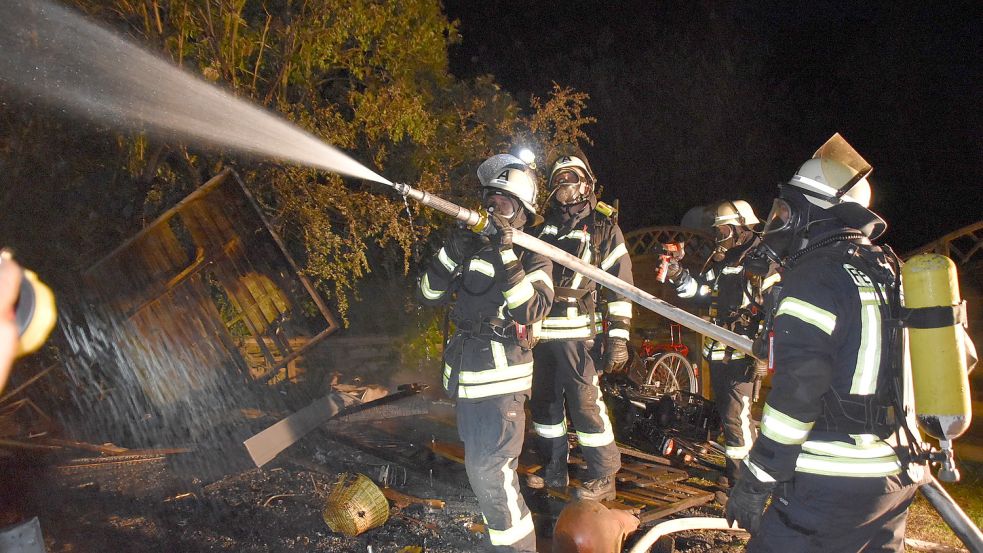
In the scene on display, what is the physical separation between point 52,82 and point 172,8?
156cm

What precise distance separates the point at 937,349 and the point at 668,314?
190cm

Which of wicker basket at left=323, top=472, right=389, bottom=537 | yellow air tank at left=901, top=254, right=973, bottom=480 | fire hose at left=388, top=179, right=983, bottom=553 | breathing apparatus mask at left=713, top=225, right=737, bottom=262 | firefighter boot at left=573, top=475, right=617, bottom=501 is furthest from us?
breathing apparatus mask at left=713, top=225, right=737, bottom=262

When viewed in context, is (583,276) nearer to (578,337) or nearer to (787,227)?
(578,337)

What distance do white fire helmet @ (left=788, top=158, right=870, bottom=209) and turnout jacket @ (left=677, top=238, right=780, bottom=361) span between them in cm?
211

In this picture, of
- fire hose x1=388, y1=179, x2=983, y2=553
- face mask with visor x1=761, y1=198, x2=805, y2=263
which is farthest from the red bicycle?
face mask with visor x1=761, y1=198, x2=805, y2=263

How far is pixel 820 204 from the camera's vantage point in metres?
2.79

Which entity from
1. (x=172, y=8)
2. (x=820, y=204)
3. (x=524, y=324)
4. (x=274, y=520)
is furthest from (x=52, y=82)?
(x=820, y=204)

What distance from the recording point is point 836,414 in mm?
2547

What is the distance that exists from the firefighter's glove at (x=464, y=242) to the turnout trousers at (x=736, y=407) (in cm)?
261

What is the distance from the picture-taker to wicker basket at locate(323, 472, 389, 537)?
4277 mm

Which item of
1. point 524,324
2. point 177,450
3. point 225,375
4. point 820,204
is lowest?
point 177,450

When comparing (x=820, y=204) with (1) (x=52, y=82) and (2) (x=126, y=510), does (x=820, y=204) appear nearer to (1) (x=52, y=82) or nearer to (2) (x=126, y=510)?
(2) (x=126, y=510)

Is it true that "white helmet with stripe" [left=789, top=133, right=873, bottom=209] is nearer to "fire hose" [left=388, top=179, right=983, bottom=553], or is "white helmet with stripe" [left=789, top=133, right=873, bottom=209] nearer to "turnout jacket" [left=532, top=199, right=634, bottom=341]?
"fire hose" [left=388, top=179, right=983, bottom=553]

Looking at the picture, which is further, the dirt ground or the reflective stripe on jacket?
the reflective stripe on jacket
